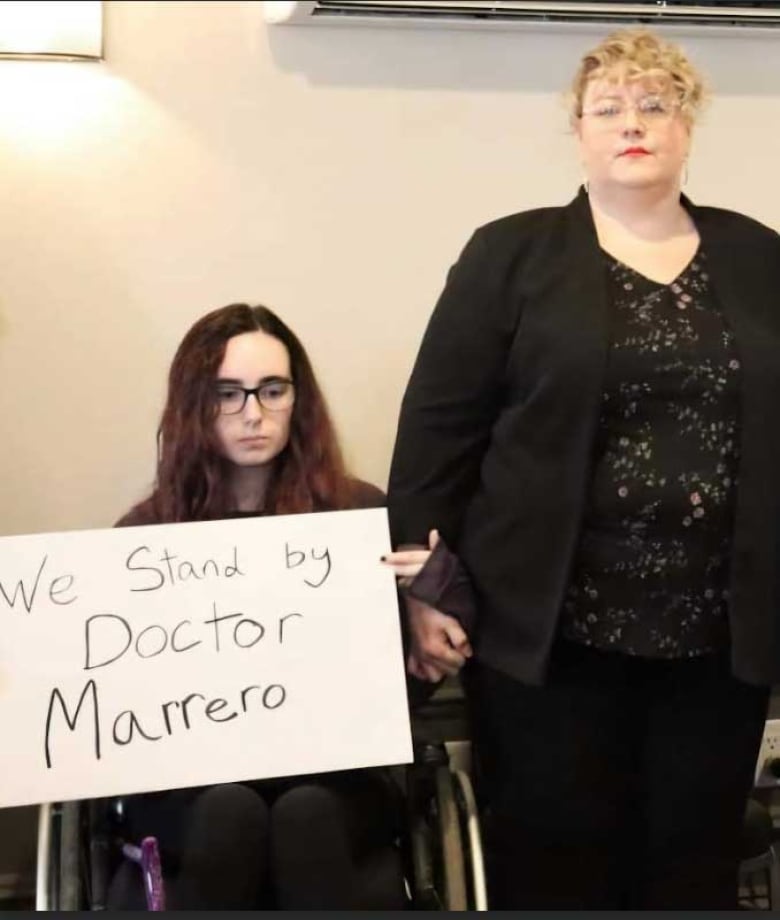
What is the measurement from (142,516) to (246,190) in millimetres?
470

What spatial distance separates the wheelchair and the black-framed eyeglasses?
46 cm

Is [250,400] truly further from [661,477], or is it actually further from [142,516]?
[661,477]

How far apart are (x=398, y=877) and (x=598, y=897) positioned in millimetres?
263

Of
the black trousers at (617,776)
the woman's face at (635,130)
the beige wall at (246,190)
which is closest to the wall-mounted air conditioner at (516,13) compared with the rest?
the beige wall at (246,190)

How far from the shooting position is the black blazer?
45.4 inches

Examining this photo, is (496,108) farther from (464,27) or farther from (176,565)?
(176,565)

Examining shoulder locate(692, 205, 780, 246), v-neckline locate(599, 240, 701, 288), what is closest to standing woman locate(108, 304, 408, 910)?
v-neckline locate(599, 240, 701, 288)

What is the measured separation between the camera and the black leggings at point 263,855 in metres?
1.14

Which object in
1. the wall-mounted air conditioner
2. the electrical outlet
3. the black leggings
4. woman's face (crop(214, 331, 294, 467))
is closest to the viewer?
the black leggings

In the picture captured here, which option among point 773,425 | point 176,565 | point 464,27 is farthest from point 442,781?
point 464,27

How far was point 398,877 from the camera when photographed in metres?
1.20

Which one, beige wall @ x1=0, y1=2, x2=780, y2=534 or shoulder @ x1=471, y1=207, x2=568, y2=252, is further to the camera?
beige wall @ x1=0, y1=2, x2=780, y2=534

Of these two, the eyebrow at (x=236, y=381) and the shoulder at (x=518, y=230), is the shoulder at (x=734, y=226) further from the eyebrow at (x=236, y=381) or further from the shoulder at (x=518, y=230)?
the eyebrow at (x=236, y=381)

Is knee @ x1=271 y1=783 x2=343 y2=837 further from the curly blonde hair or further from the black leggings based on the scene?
the curly blonde hair
